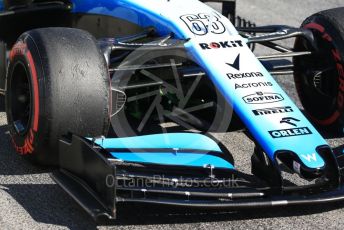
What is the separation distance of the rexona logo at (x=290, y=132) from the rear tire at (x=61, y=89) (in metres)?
1.00

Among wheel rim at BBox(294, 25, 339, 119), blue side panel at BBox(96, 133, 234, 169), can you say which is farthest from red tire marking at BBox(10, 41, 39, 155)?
wheel rim at BBox(294, 25, 339, 119)

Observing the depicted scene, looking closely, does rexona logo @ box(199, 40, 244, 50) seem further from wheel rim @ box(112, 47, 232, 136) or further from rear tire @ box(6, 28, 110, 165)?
rear tire @ box(6, 28, 110, 165)

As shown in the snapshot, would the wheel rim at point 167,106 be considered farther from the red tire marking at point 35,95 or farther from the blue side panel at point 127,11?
the red tire marking at point 35,95

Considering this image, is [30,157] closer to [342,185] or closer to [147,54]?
[147,54]

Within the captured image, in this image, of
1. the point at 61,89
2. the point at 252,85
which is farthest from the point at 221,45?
the point at 61,89

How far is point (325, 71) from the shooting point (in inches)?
208

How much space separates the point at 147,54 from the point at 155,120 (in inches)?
29.0

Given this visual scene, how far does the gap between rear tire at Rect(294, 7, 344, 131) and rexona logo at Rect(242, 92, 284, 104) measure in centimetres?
89

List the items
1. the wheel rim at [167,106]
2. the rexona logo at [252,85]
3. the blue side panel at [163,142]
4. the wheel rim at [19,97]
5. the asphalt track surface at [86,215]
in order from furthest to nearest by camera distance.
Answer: the wheel rim at [167,106] → the wheel rim at [19,97] → the rexona logo at [252,85] → the blue side panel at [163,142] → the asphalt track surface at [86,215]

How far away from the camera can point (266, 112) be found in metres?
4.32

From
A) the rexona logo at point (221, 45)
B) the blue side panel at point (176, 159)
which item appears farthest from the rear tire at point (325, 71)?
the blue side panel at point (176, 159)

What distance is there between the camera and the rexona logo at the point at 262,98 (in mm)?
4384

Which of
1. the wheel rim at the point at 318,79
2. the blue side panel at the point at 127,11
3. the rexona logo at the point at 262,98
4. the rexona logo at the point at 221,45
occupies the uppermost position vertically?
the blue side panel at the point at 127,11

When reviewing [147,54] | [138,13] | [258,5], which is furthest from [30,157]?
[258,5]
